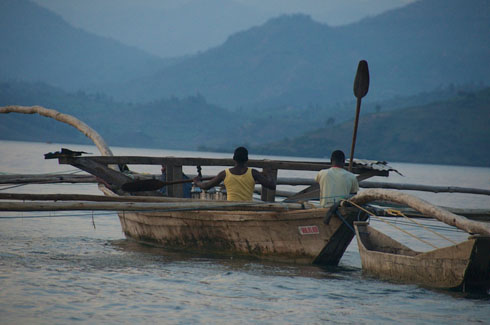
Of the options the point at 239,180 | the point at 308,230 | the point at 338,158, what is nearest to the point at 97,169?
the point at 239,180

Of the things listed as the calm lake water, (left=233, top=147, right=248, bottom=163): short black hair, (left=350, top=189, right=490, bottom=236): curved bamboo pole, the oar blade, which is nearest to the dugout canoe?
the calm lake water

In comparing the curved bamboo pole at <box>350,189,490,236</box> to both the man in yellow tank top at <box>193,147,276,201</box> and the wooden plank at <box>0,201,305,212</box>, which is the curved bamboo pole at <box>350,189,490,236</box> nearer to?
the wooden plank at <box>0,201,305,212</box>

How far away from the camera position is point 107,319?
8836 mm

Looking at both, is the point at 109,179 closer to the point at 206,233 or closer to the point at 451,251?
the point at 206,233

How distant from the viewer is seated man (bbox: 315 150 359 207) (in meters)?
11.4

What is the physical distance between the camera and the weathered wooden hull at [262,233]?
1122cm

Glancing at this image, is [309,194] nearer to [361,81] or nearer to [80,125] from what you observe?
[361,81]

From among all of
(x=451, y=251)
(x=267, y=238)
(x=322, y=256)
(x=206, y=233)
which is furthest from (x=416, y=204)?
(x=206, y=233)

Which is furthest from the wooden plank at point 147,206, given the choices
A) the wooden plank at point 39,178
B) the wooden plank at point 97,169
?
the wooden plank at point 39,178

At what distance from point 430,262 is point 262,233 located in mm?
3269

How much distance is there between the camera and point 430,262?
9.94 m

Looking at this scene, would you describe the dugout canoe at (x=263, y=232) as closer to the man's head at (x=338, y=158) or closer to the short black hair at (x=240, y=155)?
the short black hair at (x=240, y=155)

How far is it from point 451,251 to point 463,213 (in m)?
2.98

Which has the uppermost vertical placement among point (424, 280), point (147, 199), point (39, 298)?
point (147, 199)
